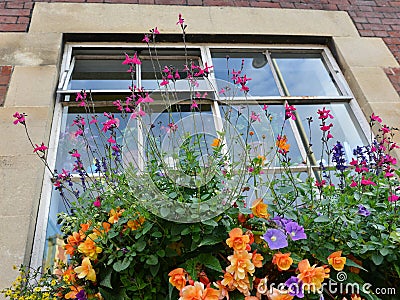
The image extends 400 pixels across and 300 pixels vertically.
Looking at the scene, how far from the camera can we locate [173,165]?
67.5 inches

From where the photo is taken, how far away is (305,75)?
134 inches

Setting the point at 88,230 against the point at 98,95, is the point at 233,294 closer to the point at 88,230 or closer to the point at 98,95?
the point at 88,230

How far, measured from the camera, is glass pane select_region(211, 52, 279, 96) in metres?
3.20

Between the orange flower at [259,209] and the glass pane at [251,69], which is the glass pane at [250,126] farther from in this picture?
the glass pane at [251,69]

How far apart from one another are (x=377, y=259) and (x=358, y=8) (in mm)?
2863

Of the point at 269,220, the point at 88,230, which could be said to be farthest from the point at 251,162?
the point at 88,230

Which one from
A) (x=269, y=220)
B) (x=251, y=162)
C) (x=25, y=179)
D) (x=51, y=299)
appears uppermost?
(x=25, y=179)

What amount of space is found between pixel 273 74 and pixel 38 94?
1.76 meters

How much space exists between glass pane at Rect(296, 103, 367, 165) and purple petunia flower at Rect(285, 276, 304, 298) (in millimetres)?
1535

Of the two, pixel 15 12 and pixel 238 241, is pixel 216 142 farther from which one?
pixel 15 12

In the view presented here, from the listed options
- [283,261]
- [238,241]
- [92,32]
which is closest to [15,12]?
[92,32]

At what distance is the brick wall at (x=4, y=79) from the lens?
2.70m

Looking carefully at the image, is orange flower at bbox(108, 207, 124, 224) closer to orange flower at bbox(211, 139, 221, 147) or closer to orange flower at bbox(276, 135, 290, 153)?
orange flower at bbox(211, 139, 221, 147)

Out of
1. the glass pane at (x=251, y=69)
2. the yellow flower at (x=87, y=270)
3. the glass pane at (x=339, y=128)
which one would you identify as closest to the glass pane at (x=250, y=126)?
the yellow flower at (x=87, y=270)
